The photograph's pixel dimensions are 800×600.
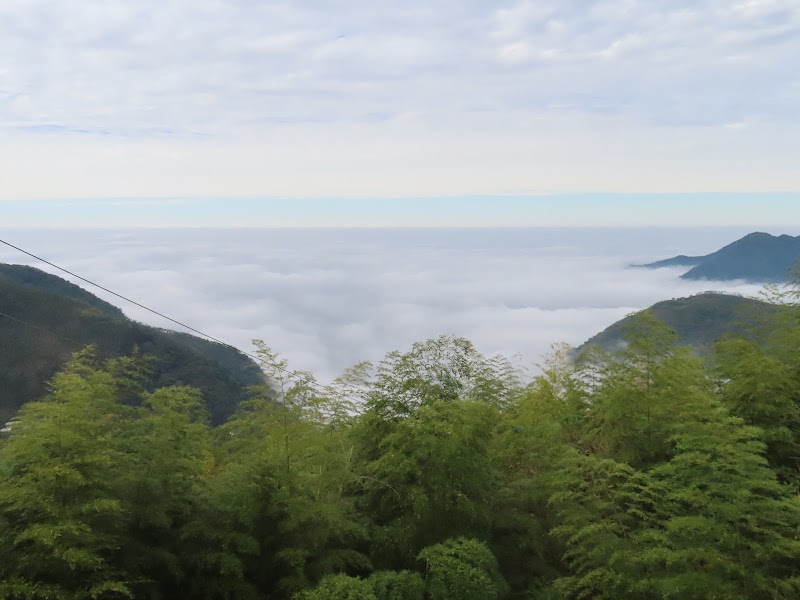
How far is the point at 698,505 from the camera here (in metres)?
6.73

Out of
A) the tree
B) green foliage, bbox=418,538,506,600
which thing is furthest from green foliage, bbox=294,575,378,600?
the tree

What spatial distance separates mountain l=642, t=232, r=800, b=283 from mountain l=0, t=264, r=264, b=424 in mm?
139670

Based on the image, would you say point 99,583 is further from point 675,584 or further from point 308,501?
point 675,584

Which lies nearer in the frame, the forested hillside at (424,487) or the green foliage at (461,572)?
the forested hillside at (424,487)

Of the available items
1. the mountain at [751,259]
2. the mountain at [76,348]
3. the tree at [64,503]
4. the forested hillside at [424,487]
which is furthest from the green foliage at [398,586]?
the mountain at [751,259]

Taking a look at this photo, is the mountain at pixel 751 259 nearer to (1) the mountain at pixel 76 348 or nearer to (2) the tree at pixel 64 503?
(1) the mountain at pixel 76 348

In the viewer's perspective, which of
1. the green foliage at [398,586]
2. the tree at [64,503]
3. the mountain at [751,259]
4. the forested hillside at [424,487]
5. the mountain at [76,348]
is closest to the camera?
the tree at [64,503]

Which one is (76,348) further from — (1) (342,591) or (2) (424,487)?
(1) (342,591)

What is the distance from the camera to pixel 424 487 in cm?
827

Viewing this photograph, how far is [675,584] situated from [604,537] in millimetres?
1096

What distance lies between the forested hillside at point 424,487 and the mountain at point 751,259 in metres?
164

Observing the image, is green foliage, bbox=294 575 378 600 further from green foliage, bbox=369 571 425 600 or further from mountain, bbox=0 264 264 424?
mountain, bbox=0 264 264 424

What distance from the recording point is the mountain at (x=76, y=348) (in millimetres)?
53812

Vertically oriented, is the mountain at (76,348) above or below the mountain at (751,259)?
below
